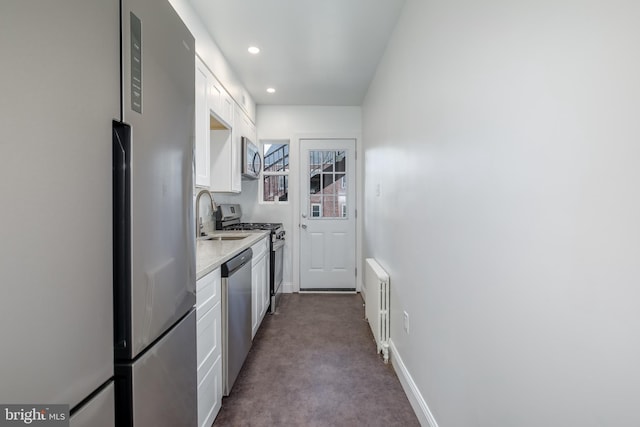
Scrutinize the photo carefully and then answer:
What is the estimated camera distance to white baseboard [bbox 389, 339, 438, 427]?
1605 mm

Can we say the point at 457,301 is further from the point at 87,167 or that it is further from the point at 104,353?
the point at 87,167

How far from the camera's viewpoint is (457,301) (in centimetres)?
129

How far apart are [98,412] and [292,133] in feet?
12.7

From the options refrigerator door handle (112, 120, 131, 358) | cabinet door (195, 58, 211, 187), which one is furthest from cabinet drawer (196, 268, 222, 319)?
cabinet door (195, 58, 211, 187)

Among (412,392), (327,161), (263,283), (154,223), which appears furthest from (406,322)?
(327,161)

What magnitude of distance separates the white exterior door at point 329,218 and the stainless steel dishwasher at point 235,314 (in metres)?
2.03

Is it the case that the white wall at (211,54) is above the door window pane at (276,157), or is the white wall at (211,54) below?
above

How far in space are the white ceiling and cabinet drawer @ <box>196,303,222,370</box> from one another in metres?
1.97

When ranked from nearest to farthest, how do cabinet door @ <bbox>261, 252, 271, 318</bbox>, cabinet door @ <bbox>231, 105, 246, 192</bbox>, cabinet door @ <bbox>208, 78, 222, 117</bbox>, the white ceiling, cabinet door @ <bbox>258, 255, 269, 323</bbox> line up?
1. the white ceiling
2. cabinet door @ <bbox>208, 78, 222, 117</bbox>
3. cabinet door @ <bbox>258, 255, 269, 323</bbox>
4. cabinet door @ <bbox>261, 252, 271, 318</bbox>
5. cabinet door @ <bbox>231, 105, 246, 192</bbox>

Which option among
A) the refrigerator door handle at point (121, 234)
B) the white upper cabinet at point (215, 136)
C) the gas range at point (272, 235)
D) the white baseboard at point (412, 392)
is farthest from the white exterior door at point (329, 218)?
the refrigerator door handle at point (121, 234)

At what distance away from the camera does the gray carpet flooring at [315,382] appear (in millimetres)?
1767

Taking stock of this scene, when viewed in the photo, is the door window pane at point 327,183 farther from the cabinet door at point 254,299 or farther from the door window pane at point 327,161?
the cabinet door at point 254,299

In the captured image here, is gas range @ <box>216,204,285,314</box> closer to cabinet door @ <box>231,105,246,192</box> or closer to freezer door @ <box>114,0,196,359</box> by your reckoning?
cabinet door @ <box>231,105,246,192</box>

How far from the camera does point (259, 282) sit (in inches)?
109
